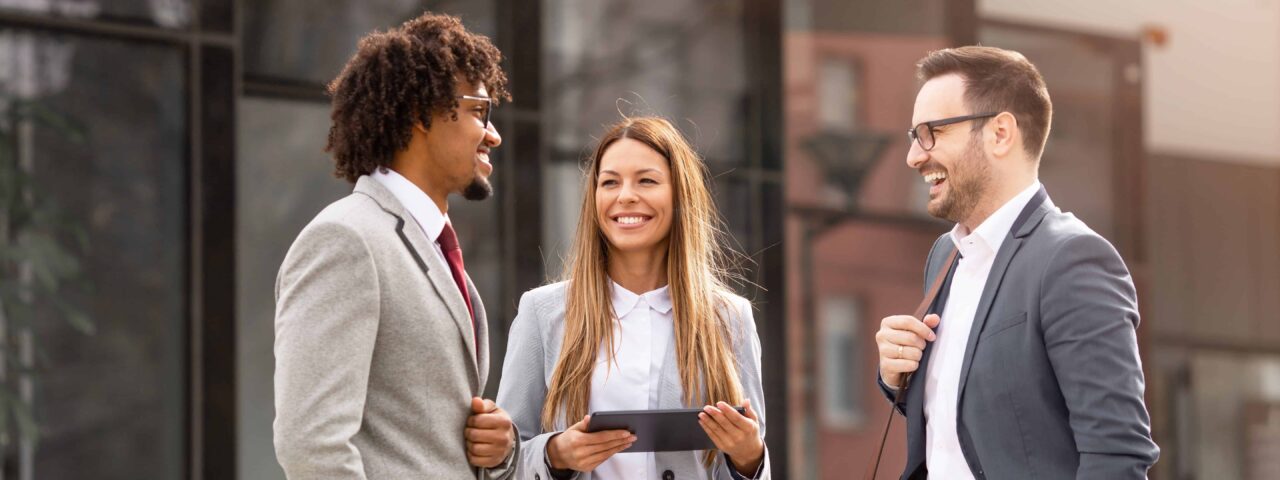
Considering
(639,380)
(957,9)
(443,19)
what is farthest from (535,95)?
(443,19)

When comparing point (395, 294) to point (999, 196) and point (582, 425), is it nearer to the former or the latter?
point (582, 425)

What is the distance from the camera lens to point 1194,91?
1006 cm

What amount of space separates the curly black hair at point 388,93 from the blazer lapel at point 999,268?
1209 mm

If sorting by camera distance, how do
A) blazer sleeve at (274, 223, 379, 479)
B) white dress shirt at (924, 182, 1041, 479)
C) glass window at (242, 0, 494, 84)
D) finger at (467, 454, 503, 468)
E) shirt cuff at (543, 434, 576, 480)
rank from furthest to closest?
glass window at (242, 0, 494, 84)
shirt cuff at (543, 434, 576, 480)
white dress shirt at (924, 182, 1041, 479)
finger at (467, 454, 503, 468)
blazer sleeve at (274, 223, 379, 479)

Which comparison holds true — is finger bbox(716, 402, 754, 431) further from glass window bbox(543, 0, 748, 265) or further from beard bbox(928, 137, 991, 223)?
glass window bbox(543, 0, 748, 265)

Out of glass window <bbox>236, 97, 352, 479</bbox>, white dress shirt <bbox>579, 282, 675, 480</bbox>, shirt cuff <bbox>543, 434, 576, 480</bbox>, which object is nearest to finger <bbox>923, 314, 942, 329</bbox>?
white dress shirt <bbox>579, 282, 675, 480</bbox>

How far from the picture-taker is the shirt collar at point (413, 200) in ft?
9.96

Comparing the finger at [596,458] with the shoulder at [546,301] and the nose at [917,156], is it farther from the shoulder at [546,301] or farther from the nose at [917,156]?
the nose at [917,156]

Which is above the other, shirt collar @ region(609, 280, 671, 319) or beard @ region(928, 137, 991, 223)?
beard @ region(928, 137, 991, 223)

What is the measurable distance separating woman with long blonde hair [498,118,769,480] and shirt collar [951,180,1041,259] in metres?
0.79

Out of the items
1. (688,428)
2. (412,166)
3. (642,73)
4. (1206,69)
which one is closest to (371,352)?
(412,166)

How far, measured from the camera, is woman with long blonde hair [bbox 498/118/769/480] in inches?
151

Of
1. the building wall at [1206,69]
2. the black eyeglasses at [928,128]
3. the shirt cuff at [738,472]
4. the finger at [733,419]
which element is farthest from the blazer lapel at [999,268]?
the building wall at [1206,69]

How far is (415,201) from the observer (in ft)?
9.99
